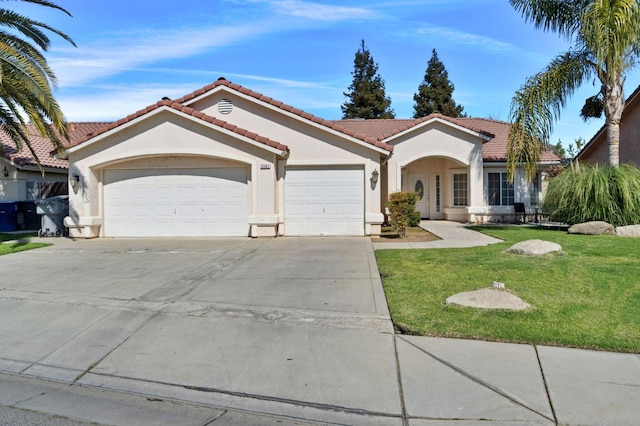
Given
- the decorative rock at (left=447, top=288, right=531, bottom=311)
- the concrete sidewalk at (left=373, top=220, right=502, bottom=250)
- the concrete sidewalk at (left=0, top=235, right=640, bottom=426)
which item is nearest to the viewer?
the concrete sidewalk at (left=0, top=235, right=640, bottom=426)

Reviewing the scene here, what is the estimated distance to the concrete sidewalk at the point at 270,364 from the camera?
4.04 m

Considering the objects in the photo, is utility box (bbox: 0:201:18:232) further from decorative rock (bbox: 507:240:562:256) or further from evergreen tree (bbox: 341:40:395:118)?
evergreen tree (bbox: 341:40:395:118)

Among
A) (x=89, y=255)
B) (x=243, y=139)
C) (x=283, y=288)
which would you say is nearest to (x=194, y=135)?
(x=243, y=139)

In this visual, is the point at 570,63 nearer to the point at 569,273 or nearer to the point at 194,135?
the point at 569,273

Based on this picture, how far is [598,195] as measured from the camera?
14.7 meters

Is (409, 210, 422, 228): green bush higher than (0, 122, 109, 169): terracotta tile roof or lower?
lower

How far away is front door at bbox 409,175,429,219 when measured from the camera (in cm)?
2286

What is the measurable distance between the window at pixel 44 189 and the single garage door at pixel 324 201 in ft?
39.3

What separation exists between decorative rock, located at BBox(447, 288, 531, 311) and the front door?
16446 millimetres

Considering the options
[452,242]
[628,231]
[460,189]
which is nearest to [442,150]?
[460,189]

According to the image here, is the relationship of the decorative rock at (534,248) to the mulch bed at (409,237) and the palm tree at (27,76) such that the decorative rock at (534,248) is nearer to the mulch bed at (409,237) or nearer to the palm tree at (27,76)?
the mulch bed at (409,237)

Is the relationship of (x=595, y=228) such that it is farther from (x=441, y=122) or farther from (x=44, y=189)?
(x=44, y=189)

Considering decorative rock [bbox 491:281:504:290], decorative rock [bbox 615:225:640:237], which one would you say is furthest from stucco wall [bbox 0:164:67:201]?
decorative rock [bbox 615:225:640:237]

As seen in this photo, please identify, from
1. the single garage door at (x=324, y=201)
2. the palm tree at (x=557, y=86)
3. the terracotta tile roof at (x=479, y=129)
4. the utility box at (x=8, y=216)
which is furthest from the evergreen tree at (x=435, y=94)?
the utility box at (x=8, y=216)
